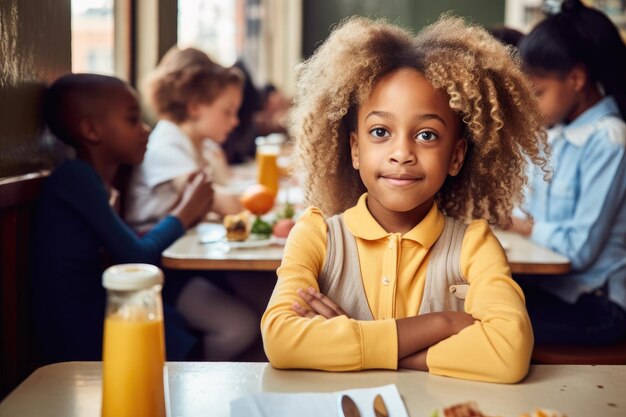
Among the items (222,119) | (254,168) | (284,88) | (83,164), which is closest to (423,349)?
(83,164)

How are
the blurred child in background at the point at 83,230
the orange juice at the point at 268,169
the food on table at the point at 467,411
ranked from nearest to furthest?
1. the food on table at the point at 467,411
2. the blurred child in background at the point at 83,230
3. the orange juice at the point at 268,169

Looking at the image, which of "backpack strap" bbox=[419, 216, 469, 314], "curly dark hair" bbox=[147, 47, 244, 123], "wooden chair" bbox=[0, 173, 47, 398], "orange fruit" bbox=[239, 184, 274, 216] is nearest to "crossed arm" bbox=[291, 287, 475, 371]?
"backpack strap" bbox=[419, 216, 469, 314]

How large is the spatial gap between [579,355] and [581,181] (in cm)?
58

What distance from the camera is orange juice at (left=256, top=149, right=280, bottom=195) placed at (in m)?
3.34

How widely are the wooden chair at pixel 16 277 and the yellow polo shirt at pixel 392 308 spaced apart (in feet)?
2.52

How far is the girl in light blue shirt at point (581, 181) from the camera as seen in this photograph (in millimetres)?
2312

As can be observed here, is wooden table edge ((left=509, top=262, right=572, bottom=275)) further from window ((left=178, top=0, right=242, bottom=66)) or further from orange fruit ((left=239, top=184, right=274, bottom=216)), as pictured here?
window ((left=178, top=0, right=242, bottom=66))

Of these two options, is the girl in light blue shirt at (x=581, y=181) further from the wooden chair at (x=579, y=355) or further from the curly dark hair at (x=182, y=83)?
the curly dark hair at (x=182, y=83)

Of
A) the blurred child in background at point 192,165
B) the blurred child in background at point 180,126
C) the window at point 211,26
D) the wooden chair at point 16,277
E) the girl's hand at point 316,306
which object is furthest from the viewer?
the window at point 211,26

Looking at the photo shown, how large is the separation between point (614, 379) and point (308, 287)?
0.52 m

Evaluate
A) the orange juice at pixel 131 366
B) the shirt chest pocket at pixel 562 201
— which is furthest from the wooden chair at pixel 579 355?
the orange juice at pixel 131 366

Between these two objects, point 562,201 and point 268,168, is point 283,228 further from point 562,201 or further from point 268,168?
point 268,168

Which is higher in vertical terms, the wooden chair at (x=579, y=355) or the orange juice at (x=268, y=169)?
the orange juice at (x=268, y=169)

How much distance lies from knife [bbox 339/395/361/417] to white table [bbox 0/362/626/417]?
0.08 metres
